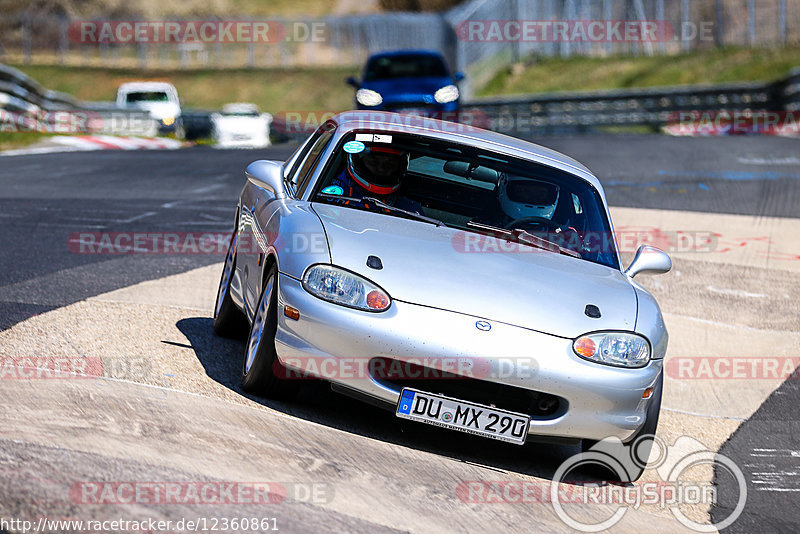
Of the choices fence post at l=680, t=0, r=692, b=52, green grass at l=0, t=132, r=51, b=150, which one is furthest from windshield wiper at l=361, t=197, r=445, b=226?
fence post at l=680, t=0, r=692, b=52

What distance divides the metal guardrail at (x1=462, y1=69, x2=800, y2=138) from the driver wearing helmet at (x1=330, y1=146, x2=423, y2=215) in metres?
20.0

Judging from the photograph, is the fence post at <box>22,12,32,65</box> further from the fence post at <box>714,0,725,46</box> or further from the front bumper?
the front bumper

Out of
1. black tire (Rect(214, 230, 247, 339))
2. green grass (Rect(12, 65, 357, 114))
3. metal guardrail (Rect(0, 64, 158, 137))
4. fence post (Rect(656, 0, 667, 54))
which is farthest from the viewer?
green grass (Rect(12, 65, 357, 114))

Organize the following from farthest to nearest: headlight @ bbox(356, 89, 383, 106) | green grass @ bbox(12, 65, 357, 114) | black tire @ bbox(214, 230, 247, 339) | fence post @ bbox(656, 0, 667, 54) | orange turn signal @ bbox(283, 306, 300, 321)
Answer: green grass @ bbox(12, 65, 357, 114), fence post @ bbox(656, 0, 667, 54), headlight @ bbox(356, 89, 383, 106), black tire @ bbox(214, 230, 247, 339), orange turn signal @ bbox(283, 306, 300, 321)

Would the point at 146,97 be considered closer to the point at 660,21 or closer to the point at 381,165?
the point at 660,21

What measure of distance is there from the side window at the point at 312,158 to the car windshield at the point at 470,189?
12cm

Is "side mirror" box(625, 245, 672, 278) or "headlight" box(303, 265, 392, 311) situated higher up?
"headlight" box(303, 265, 392, 311)

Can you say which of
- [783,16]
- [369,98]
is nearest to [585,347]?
[369,98]

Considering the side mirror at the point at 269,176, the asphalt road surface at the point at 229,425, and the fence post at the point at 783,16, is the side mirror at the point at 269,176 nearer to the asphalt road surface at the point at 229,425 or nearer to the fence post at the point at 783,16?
the asphalt road surface at the point at 229,425

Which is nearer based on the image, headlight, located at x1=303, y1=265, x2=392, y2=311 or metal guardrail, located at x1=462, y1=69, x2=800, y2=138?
headlight, located at x1=303, y1=265, x2=392, y2=311

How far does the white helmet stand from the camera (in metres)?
6.33

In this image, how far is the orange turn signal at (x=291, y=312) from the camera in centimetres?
514

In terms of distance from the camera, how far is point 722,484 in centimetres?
579

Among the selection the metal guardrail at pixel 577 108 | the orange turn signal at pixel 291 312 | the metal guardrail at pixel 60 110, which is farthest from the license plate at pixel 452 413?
the metal guardrail at pixel 577 108
